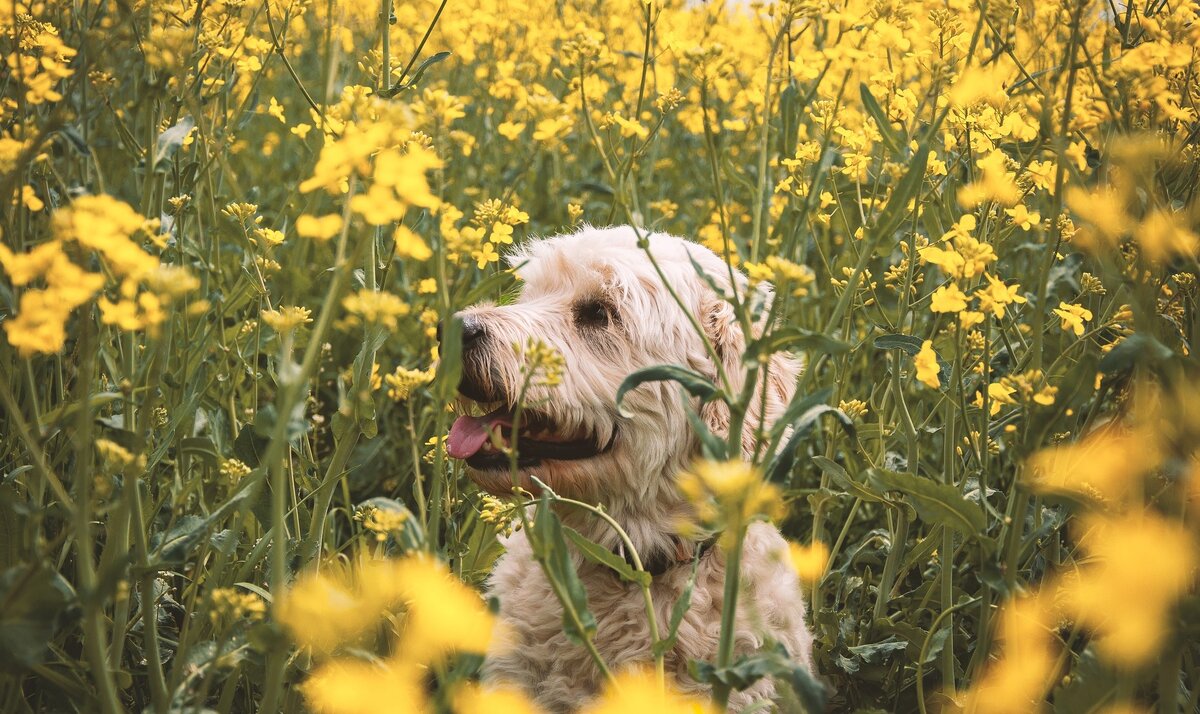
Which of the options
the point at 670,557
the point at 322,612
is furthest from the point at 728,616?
the point at 670,557

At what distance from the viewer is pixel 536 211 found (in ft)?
16.9

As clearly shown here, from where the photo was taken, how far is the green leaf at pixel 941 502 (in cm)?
179

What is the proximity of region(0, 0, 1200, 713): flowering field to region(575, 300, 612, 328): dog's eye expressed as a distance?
41 cm

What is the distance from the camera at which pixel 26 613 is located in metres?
1.45

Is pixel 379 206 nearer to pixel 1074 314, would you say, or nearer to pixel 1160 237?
pixel 1160 237

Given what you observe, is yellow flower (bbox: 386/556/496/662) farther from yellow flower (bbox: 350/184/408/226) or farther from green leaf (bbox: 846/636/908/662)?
green leaf (bbox: 846/636/908/662)

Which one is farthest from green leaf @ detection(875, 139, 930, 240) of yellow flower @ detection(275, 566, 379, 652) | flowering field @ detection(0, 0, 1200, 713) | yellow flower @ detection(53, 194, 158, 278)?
yellow flower @ detection(53, 194, 158, 278)

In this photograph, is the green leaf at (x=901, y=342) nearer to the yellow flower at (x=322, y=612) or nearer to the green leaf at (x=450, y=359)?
the green leaf at (x=450, y=359)

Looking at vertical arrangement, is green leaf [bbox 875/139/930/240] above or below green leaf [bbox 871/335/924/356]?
above

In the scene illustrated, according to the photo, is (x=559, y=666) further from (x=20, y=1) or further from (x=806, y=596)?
(x=20, y=1)

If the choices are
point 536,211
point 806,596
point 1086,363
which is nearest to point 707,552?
point 806,596

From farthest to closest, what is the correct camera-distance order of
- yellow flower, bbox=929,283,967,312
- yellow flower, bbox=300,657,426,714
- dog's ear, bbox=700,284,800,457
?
1. dog's ear, bbox=700,284,800,457
2. yellow flower, bbox=929,283,967,312
3. yellow flower, bbox=300,657,426,714

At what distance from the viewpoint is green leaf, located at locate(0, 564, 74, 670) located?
1.43 m

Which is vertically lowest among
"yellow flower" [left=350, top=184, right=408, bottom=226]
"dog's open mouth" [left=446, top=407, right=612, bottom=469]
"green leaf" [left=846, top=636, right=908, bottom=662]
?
"green leaf" [left=846, top=636, right=908, bottom=662]
